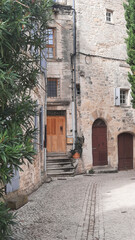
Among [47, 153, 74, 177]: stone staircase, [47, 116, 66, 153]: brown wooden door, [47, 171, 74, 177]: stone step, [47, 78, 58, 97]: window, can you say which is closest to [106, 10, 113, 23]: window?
[47, 78, 58, 97]: window

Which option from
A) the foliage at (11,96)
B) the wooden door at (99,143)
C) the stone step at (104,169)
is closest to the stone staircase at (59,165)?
the stone step at (104,169)

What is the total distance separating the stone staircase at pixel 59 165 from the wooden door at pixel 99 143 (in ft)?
5.88

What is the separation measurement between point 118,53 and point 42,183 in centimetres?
869

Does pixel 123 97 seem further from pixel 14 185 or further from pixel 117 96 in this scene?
pixel 14 185

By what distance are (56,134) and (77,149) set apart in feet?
4.40

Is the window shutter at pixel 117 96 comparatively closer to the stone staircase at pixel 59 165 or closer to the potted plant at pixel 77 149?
the potted plant at pixel 77 149

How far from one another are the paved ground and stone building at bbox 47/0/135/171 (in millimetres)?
5457

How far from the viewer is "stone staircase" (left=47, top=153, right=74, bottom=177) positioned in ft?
42.5

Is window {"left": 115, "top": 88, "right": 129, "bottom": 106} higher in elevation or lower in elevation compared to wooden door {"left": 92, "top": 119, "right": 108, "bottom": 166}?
higher

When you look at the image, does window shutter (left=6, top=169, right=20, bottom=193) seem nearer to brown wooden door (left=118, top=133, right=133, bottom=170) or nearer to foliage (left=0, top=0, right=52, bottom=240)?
foliage (left=0, top=0, right=52, bottom=240)

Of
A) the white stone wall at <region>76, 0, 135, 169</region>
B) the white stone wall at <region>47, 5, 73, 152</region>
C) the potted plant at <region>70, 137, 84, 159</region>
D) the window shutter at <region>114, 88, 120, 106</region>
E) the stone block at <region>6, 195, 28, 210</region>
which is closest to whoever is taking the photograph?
the stone block at <region>6, 195, 28, 210</region>

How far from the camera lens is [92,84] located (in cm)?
1498

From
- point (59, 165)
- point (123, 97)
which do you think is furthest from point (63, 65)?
point (59, 165)

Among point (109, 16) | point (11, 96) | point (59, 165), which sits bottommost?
point (59, 165)
